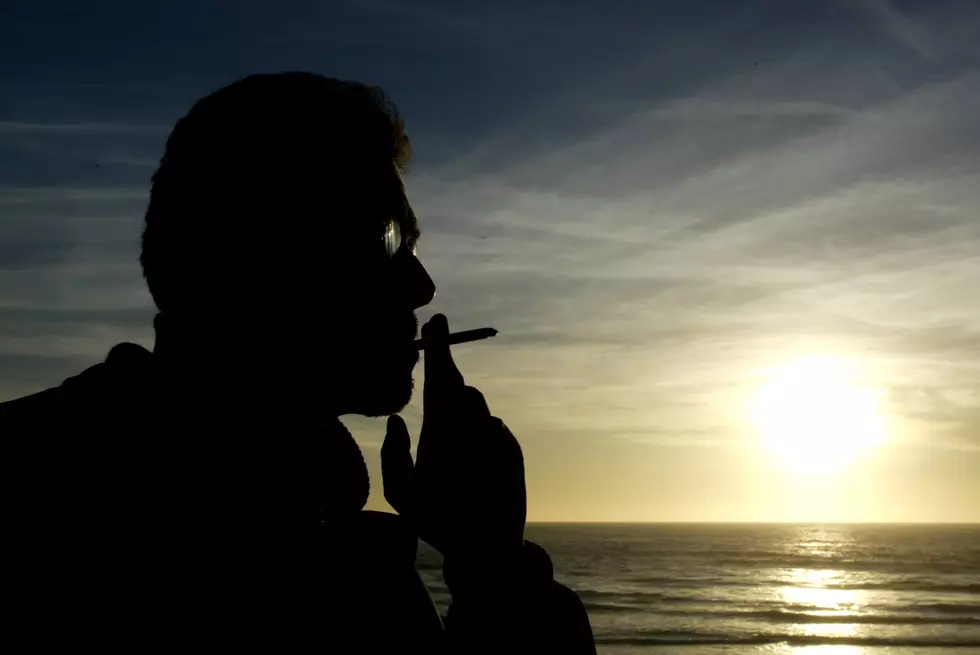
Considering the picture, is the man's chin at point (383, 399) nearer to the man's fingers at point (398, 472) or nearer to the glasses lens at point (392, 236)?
the man's fingers at point (398, 472)

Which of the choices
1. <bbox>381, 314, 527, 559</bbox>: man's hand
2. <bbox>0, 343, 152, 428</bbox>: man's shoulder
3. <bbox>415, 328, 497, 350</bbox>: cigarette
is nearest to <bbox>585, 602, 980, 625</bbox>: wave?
<bbox>415, 328, 497, 350</bbox>: cigarette

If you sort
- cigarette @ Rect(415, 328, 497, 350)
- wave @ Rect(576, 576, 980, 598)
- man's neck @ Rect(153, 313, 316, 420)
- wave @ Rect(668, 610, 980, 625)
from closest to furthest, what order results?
1. man's neck @ Rect(153, 313, 316, 420)
2. cigarette @ Rect(415, 328, 497, 350)
3. wave @ Rect(668, 610, 980, 625)
4. wave @ Rect(576, 576, 980, 598)

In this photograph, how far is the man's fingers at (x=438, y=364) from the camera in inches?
53.9

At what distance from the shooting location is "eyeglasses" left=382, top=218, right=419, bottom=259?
1394 millimetres

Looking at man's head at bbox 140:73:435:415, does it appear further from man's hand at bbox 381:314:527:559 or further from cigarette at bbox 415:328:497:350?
cigarette at bbox 415:328:497:350

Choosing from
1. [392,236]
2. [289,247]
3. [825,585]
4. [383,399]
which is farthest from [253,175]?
[825,585]

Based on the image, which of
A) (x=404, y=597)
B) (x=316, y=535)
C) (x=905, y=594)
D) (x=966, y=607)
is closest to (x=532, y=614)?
(x=404, y=597)

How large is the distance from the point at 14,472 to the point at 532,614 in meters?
0.72

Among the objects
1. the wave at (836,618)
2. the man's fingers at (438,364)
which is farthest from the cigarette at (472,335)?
the wave at (836,618)

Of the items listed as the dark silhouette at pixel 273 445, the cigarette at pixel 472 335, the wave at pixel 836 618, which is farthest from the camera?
the wave at pixel 836 618

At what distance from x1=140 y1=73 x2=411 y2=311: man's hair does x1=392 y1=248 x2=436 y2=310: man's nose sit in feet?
0.34

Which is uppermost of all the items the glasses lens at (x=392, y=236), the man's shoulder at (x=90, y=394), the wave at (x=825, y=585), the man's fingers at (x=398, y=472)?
the glasses lens at (x=392, y=236)

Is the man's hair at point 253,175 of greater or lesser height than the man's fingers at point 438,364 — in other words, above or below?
above

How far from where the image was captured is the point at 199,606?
104cm
